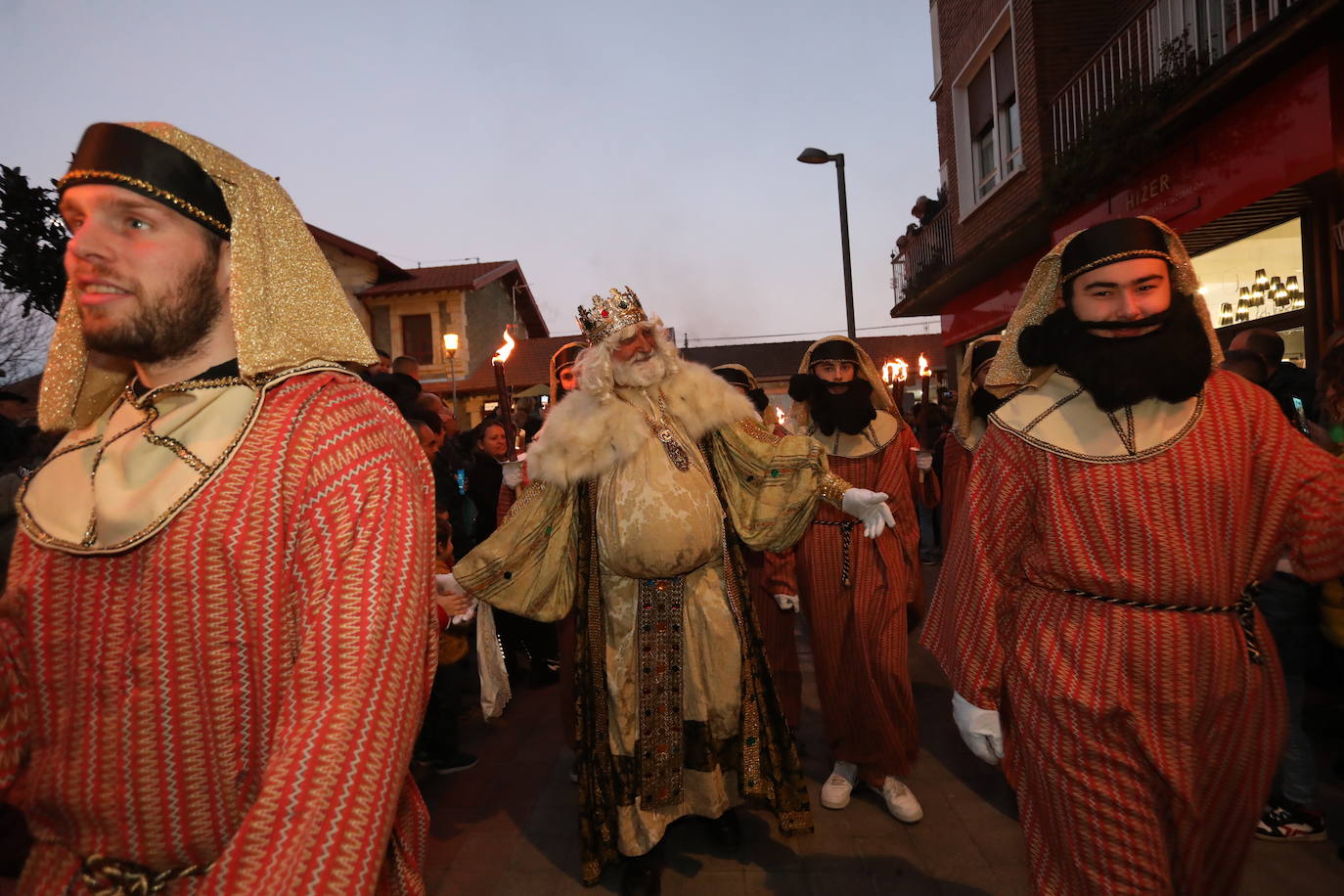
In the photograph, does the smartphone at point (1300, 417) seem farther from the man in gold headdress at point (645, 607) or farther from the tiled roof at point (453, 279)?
the tiled roof at point (453, 279)

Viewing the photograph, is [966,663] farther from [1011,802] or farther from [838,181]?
[838,181]

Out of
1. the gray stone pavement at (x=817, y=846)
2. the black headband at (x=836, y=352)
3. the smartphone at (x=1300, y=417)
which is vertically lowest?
the gray stone pavement at (x=817, y=846)

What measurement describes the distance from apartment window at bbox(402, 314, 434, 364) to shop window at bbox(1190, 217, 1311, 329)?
22.3 m

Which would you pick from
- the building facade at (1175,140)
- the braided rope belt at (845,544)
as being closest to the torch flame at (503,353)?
the braided rope belt at (845,544)

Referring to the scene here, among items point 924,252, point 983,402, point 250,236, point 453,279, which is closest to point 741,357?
point 453,279

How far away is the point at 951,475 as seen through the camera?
463 centimetres

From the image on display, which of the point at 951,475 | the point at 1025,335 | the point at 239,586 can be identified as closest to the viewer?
the point at 239,586

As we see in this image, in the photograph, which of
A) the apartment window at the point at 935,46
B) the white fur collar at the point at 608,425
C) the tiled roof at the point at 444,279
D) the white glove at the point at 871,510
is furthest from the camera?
the tiled roof at the point at 444,279

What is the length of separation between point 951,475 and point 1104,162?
17.1 feet

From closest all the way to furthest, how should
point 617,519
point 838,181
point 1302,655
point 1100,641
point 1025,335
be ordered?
point 1100,641, point 1025,335, point 617,519, point 1302,655, point 838,181

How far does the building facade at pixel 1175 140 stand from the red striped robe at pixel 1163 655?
461 cm

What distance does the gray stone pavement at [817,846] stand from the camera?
120 inches

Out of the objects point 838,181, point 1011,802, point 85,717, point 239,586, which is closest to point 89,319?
point 239,586

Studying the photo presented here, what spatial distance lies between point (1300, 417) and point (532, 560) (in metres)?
3.87
